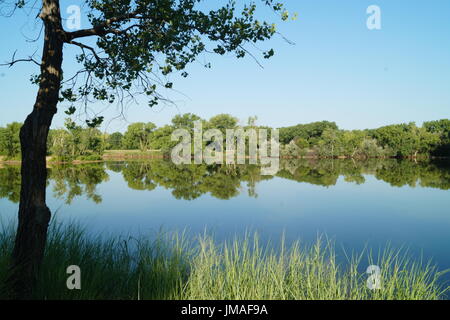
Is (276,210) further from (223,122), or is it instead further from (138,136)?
(138,136)

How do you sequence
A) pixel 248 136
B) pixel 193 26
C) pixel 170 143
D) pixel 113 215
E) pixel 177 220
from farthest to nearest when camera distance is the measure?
pixel 170 143, pixel 248 136, pixel 113 215, pixel 177 220, pixel 193 26

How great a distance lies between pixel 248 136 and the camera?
197 ft

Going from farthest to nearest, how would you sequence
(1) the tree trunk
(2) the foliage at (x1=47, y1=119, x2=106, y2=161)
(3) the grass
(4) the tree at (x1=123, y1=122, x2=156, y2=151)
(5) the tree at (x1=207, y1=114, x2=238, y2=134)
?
(4) the tree at (x1=123, y1=122, x2=156, y2=151), (5) the tree at (x1=207, y1=114, x2=238, y2=134), (2) the foliage at (x1=47, y1=119, x2=106, y2=161), (3) the grass, (1) the tree trunk

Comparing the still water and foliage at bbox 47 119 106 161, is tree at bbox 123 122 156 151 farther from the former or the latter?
the still water

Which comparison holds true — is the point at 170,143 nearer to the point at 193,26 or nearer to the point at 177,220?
the point at 177,220

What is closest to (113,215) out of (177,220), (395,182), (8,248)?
(177,220)
